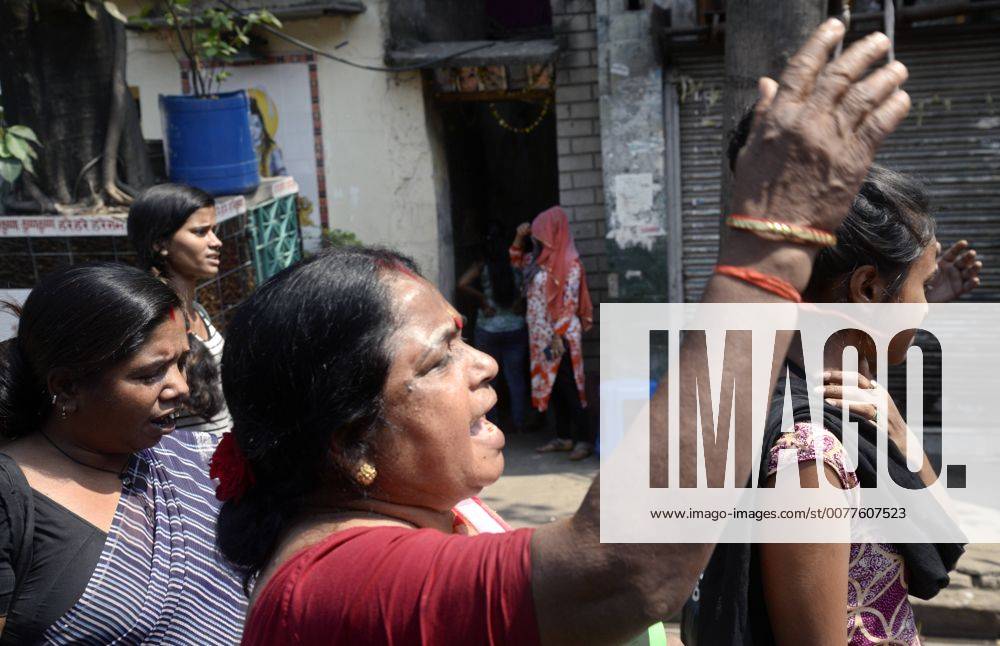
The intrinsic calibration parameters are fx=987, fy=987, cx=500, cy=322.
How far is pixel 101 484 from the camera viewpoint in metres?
2.30

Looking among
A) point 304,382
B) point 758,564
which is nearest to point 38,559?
point 304,382

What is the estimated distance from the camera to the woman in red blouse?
3.63 feet

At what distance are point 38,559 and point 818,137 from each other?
1800 mm

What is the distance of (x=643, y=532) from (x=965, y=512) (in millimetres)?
5129

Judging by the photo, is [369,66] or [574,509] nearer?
[574,509]

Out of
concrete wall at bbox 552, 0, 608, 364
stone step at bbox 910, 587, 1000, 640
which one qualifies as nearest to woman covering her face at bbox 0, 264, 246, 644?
stone step at bbox 910, 587, 1000, 640

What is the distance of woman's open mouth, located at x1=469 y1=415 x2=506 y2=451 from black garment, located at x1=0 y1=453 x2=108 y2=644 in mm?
1145

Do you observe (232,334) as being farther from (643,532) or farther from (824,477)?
(824,477)

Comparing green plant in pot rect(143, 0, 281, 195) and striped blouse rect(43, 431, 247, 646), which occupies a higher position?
green plant in pot rect(143, 0, 281, 195)

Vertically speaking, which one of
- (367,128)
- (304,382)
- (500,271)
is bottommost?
(500,271)

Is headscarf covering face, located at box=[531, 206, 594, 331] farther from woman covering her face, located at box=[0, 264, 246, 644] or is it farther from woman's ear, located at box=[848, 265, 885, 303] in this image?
woman's ear, located at box=[848, 265, 885, 303]

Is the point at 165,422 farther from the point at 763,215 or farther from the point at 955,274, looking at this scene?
the point at 955,274

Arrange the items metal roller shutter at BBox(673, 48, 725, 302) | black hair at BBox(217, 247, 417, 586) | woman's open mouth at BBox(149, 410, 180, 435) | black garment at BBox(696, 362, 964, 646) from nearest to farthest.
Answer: black hair at BBox(217, 247, 417, 586) < black garment at BBox(696, 362, 964, 646) < woman's open mouth at BBox(149, 410, 180, 435) < metal roller shutter at BBox(673, 48, 725, 302)

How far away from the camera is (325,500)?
142cm
